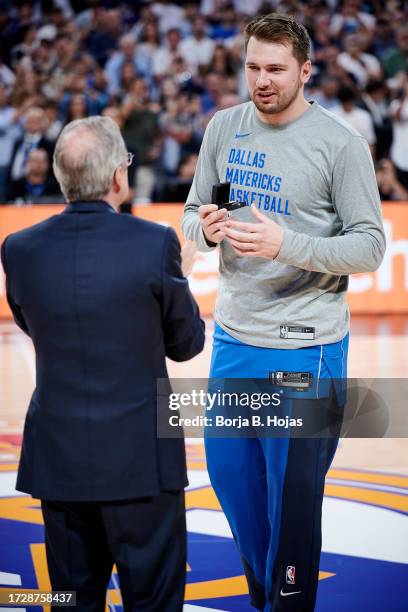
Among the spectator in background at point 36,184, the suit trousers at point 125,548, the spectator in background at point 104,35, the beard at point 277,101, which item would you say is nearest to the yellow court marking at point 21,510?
the suit trousers at point 125,548

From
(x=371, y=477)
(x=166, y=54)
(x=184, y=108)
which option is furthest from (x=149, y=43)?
(x=371, y=477)

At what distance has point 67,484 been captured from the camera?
2555mm

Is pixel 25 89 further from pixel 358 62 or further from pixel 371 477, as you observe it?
pixel 371 477

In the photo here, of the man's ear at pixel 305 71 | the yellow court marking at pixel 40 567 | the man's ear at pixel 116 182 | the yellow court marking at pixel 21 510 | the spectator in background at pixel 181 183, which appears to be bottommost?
the yellow court marking at pixel 21 510

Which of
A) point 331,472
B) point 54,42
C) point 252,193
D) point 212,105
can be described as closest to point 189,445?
point 331,472

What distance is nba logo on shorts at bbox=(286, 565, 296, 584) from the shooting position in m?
3.19

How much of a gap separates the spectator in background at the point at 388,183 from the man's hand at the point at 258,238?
8.34m

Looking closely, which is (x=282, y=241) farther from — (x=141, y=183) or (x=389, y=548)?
(x=141, y=183)

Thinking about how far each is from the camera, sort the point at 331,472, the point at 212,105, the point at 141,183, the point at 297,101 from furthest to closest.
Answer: the point at 212,105 → the point at 141,183 → the point at 331,472 → the point at 297,101

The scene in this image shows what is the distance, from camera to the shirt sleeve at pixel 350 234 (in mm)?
3057

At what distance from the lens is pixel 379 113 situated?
466 inches

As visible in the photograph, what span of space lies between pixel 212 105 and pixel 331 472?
754cm

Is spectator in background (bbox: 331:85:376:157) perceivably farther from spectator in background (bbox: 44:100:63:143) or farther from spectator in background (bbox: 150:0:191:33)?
spectator in background (bbox: 44:100:63:143)
